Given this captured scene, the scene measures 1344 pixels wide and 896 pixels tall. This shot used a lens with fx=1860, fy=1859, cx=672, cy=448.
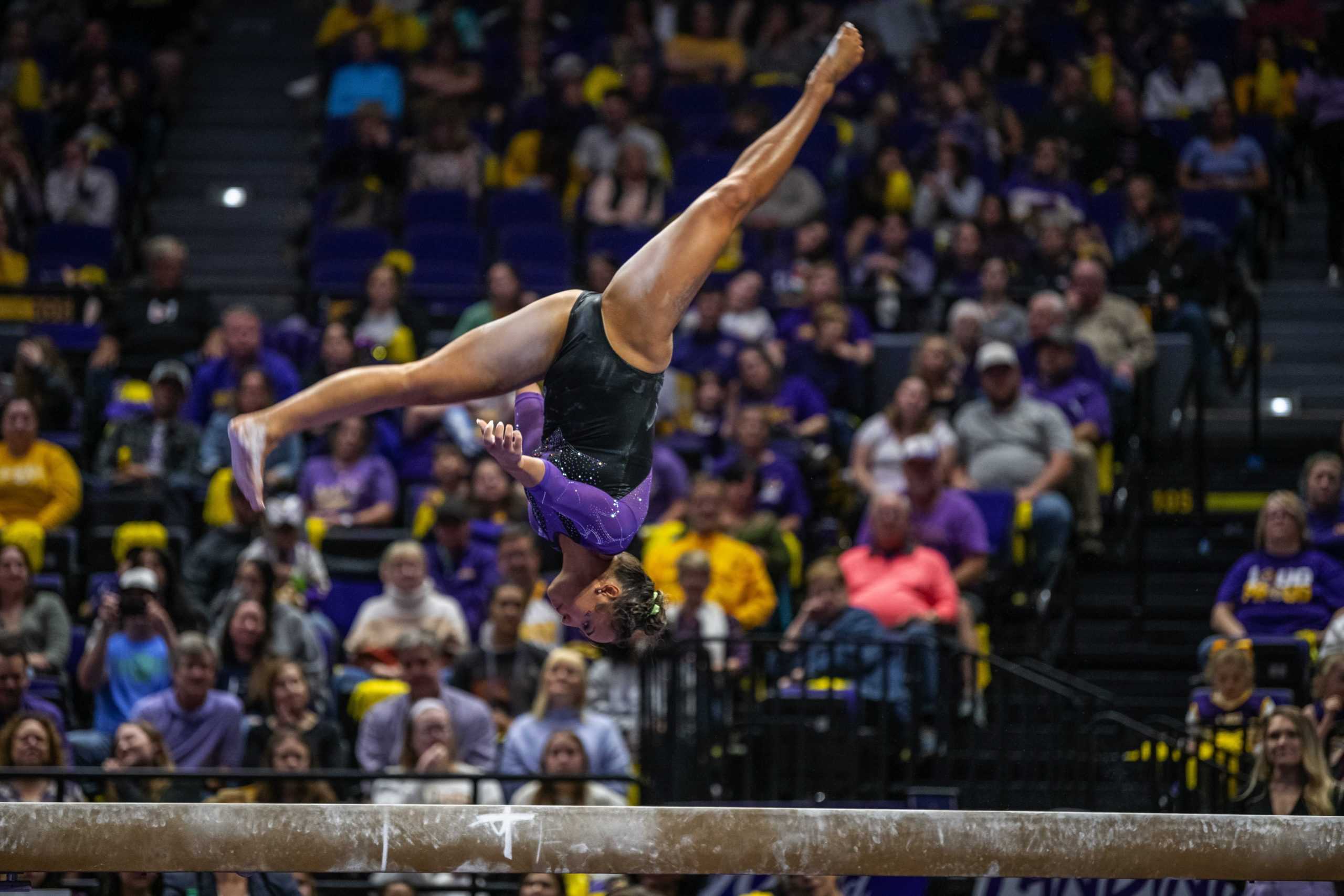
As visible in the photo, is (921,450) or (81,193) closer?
(921,450)

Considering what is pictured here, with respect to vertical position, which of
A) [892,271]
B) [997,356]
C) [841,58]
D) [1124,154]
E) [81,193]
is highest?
[1124,154]

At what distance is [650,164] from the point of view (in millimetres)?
13164

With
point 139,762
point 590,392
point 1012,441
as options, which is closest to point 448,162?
point 1012,441

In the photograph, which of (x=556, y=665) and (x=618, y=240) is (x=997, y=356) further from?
(x=556, y=665)

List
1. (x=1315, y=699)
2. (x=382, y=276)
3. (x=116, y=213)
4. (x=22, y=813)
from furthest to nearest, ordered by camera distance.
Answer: (x=116, y=213), (x=382, y=276), (x=1315, y=699), (x=22, y=813)

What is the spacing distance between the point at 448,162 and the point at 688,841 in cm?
906

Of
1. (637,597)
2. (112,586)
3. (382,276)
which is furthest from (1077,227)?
(637,597)

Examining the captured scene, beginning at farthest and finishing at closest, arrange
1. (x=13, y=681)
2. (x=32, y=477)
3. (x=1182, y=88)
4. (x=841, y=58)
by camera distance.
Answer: (x=1182, y=88)
(x=32, y=477)
(x=13, y=681)
(x=841, y=58)

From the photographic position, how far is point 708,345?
37.7 ft

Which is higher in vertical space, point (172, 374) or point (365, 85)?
point (365, 85)

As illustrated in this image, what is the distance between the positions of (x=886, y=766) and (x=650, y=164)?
5.82 metres

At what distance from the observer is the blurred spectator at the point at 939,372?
10.9 m

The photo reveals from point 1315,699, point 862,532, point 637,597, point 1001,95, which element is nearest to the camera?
point 637,597

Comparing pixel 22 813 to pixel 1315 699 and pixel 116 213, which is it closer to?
pixel 1315 699
